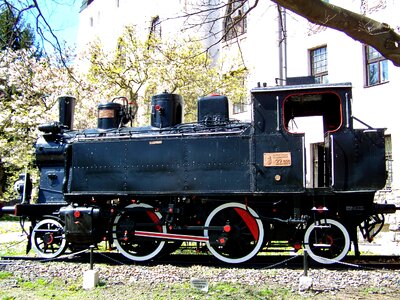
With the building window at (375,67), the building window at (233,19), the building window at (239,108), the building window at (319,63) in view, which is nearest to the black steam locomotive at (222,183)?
the building window at (233,19)

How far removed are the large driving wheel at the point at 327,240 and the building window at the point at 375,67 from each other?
8038 millimetres

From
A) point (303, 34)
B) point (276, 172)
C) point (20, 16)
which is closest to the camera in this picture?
point (20, 16)

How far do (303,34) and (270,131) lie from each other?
34.4 feet

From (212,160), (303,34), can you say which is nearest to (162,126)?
(212,160)

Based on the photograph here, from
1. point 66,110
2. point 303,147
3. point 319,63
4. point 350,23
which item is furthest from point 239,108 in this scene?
point 350,23

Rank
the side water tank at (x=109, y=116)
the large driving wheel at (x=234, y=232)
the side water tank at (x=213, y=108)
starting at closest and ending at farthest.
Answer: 1. the large driving wheel at (x=234, y=232)
2. the side water tank at (x=213, y=108)
3. the side water tank at (x=109, y=116)

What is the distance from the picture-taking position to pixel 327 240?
7438 mm

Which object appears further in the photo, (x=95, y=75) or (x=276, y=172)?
(x=95, y=75)

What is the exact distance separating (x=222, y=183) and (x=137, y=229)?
1796mm

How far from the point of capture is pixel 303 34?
663 inches

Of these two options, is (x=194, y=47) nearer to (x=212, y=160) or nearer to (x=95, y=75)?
(x=95, y=75)

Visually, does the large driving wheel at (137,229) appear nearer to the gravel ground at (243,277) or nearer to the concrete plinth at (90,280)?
the gravel ground at (243,277)

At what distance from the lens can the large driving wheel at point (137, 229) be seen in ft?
26.3

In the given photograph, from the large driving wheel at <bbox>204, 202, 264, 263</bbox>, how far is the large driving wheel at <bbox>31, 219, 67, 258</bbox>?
2797mm
